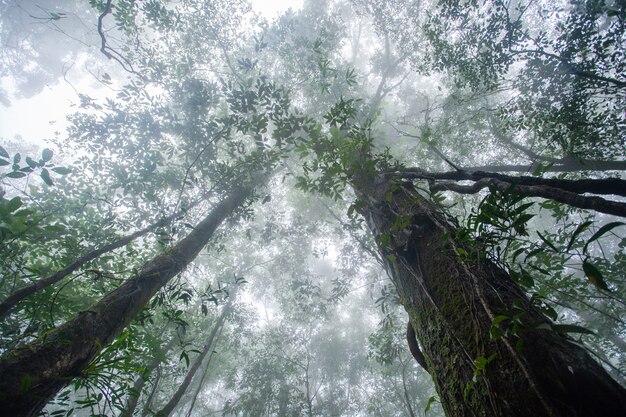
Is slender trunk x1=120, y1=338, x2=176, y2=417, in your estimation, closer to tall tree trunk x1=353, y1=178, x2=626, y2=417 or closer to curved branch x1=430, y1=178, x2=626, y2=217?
tall tree trunk x1=353, y1=178, x2=626, y2=417

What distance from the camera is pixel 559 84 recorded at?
504 centimetres

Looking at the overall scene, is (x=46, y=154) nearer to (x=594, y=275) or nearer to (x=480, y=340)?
(x=480, y=340)

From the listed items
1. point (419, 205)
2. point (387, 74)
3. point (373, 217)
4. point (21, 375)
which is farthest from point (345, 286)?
point (387, 74)

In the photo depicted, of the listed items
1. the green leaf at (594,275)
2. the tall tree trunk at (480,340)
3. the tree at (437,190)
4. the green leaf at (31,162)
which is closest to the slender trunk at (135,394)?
the tree at (437,190)

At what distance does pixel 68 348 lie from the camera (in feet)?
7.16

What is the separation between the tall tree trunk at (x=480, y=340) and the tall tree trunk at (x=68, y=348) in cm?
197

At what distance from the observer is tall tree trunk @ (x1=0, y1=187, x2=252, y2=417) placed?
178 cm

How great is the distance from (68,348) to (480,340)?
9.48 feet

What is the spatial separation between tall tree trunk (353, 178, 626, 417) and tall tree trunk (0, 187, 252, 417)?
6.46 ft

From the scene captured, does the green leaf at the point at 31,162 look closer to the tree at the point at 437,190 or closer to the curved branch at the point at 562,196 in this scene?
the tree at the point at 437,190

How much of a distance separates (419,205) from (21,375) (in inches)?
122

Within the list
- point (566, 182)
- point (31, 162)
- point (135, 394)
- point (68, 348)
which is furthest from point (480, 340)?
point (31, 162)

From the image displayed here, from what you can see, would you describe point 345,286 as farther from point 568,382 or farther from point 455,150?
point 568,382

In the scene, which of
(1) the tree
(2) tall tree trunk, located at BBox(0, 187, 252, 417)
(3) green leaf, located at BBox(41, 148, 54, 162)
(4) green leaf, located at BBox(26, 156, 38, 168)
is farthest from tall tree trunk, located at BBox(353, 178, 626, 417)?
(4) green leaf, located at BBox(26, 156, 38, 168)
